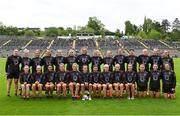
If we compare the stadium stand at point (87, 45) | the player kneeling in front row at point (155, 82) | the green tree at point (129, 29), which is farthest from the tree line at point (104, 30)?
the player kneeling in front row at point (155, 82)

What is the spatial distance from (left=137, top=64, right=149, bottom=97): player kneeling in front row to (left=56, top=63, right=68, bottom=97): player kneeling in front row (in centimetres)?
253

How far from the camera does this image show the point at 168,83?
14.0m

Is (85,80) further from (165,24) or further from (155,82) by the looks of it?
(165,24)

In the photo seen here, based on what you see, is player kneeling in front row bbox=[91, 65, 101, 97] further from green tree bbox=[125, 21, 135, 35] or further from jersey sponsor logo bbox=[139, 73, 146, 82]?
green tree bbox=[125, 21, 135, 35]

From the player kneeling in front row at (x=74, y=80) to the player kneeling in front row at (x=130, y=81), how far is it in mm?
1647

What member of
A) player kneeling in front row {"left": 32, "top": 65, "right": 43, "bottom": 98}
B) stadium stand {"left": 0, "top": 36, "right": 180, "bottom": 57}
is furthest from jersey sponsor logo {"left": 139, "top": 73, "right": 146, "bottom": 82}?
stadium stand {"left": 0, "top": 36, "right": 180, "bottom": 57}

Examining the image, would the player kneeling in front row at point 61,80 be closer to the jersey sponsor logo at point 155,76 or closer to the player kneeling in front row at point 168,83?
the jersey sponsor logo at point 155,76

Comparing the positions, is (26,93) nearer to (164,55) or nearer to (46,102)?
(46,102)

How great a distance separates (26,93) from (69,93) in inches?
65.7

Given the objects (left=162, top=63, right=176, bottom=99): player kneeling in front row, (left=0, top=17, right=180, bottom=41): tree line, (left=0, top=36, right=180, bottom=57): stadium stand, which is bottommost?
(left=162, top=63, right=176, bottom=99): player kneeling in front row

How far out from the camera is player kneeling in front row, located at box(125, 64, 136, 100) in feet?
45.1

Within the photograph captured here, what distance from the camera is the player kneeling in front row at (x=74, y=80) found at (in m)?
13.7

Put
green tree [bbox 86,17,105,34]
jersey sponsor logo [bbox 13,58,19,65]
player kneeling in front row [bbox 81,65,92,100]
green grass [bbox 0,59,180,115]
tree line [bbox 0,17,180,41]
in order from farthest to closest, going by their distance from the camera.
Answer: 1. green tree [bbox 86,17,105,34]
2. tree line [bbox 0,17,180,41]
3. jersey sponsor logo [bbox 13,58,19,65]
4. player kneeling in front row [bbox 81,65,92,100]
5. green grass [bbox 0,59,180,115]

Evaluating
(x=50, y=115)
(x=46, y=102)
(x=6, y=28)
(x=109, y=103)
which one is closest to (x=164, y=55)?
(x=109, y=103)
